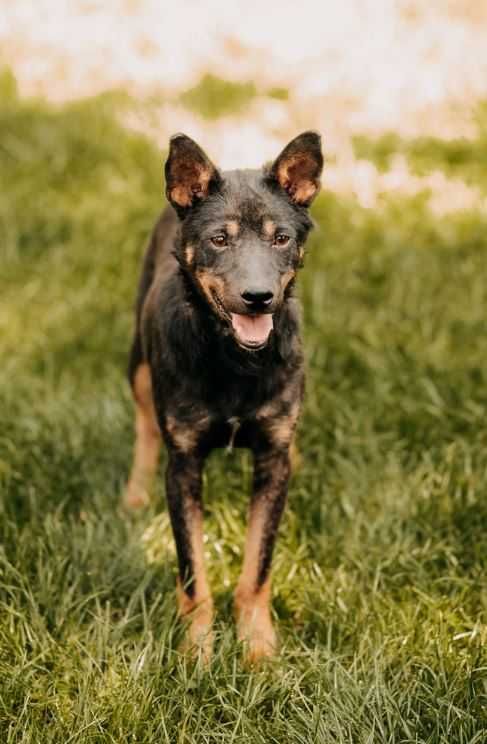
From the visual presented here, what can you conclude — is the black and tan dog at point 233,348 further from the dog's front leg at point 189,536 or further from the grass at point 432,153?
the grass at point 432,153

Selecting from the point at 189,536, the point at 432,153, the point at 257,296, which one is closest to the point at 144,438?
the point at 189,536

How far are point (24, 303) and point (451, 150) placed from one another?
12.2 feet

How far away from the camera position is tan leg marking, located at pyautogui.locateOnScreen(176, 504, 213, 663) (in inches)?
148

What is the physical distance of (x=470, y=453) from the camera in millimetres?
4832

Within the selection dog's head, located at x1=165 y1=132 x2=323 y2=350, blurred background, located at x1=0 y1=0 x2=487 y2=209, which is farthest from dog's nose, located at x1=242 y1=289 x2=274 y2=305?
blurred background, located at x1=0 y1=0 x2=487 y2=209

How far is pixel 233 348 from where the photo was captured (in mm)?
3680

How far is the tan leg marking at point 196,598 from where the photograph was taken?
375 cm

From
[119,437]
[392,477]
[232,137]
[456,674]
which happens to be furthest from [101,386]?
[232,137]

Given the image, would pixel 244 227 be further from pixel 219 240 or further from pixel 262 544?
pixel 262 544

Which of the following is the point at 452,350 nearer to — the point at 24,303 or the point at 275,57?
the point at 24,303

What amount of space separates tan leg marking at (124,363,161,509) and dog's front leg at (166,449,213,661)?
0.95 meters

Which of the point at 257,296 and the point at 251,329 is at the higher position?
the point at 257,296

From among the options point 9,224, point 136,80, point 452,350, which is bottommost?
point 452,350

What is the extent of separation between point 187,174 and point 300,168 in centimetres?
40
